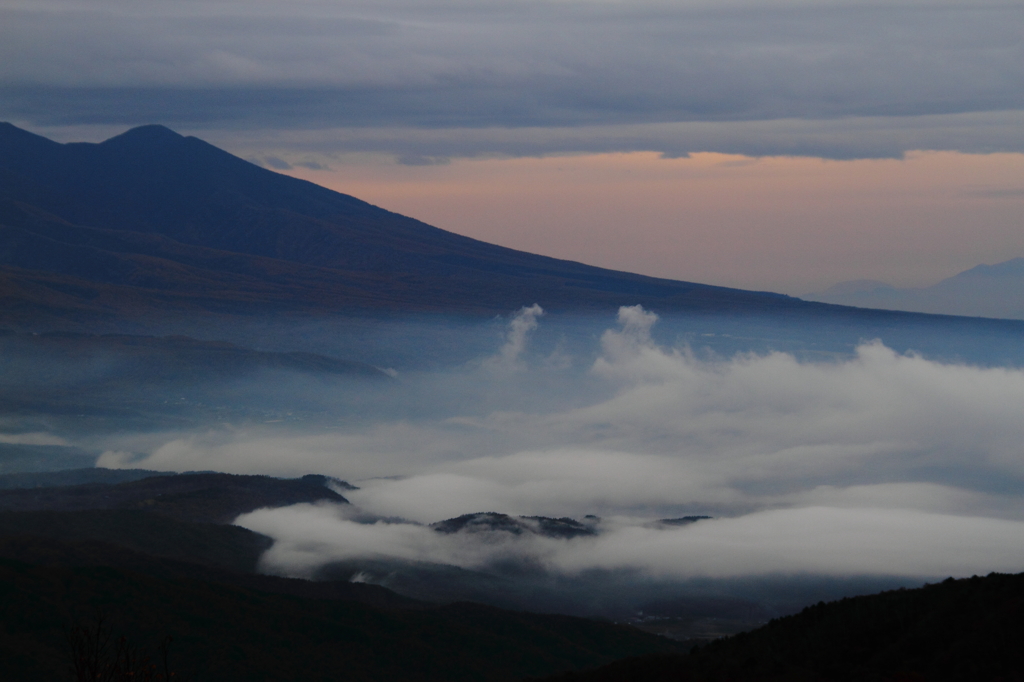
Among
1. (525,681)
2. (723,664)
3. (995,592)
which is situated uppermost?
(995,592)

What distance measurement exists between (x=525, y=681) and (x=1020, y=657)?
39957 millimetres

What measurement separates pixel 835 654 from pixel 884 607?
6963mm

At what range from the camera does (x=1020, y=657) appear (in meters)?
43.8

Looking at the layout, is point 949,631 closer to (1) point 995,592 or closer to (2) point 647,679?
(1) point 995,592

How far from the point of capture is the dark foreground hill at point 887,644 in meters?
45.9

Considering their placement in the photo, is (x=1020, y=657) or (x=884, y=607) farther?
(x=884, y=607)

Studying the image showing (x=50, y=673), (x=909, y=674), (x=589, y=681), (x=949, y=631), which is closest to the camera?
(x=909, y=674)

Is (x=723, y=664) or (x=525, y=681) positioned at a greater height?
(x=723, y=664)

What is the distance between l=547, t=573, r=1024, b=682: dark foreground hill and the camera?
45906mm

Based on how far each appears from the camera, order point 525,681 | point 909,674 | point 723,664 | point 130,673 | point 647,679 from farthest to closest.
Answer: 1. point 525,681
2. point 647,679
3. point 723,664
4. point 909,674
5. point 130,673

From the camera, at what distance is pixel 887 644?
5350 centimetres

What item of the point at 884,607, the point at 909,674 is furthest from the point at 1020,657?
the point at 884,607

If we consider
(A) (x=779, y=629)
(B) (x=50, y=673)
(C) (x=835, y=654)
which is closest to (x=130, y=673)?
(C) (x=835, y=654)

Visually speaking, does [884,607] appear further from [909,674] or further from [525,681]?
[525,681]
